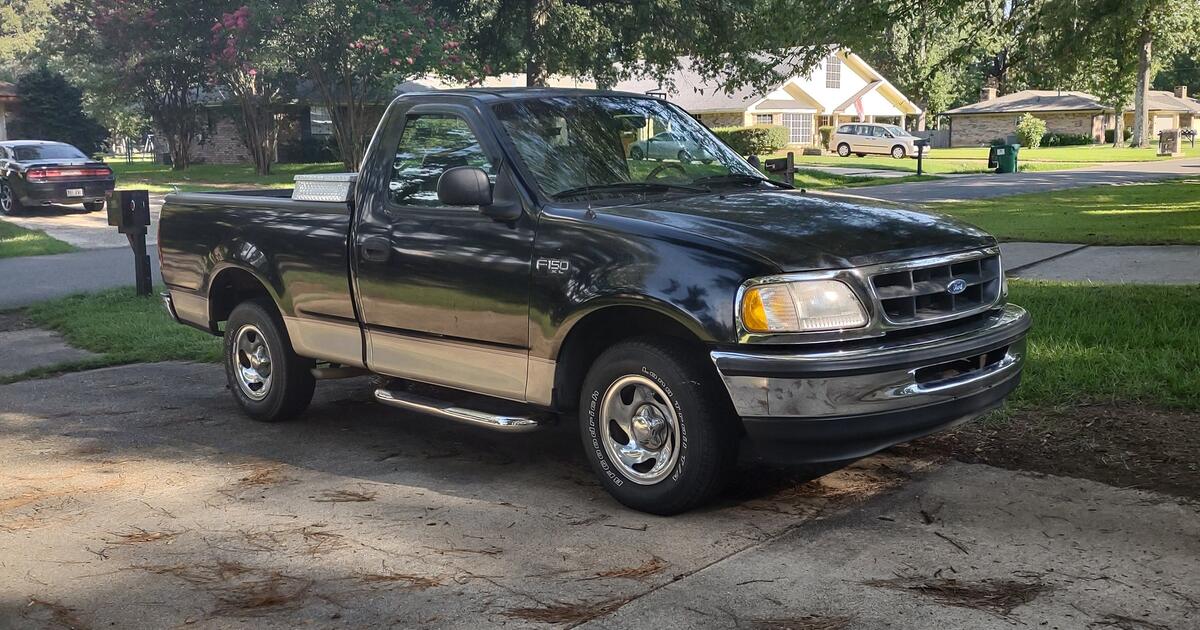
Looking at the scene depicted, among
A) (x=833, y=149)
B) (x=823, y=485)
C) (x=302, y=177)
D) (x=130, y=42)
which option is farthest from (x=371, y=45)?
(x=833, y=149)

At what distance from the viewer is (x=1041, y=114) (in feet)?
250

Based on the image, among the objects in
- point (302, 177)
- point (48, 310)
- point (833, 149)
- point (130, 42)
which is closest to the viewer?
point (302, 177)

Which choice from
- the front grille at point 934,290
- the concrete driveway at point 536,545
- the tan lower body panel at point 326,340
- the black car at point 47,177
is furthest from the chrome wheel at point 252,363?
the black car at point 47,177

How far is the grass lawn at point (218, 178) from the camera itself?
33.2 metres

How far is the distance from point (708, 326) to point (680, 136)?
6.44 ft

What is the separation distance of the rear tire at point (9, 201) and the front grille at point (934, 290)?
2461cm

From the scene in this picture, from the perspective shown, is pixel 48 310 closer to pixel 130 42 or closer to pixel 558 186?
pixel 558 186

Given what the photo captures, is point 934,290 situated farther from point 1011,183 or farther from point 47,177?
point 1011,183

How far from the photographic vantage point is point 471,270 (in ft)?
18.5

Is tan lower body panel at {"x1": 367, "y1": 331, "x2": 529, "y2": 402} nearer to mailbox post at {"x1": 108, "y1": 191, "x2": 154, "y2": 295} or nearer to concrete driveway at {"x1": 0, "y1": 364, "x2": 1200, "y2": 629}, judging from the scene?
concrete driveway at {"x1": 0, "y1": 364, "x2": 1200, "y2": 629}

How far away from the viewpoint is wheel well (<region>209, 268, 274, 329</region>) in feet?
23.8

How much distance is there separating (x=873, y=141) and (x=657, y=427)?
54875mm

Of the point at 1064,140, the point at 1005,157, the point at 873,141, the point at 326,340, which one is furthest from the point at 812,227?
the point at 1064,140

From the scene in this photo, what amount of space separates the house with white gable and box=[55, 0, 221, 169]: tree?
67.4 ft
